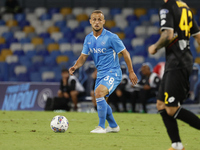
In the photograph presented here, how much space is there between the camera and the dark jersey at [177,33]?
4.46 meters

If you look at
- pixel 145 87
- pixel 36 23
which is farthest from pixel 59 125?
pixel 36 23

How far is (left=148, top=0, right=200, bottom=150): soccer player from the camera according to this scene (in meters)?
4.40

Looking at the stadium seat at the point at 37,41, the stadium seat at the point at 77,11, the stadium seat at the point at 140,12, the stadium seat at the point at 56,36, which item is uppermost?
the stadium seat at the point at 77,11

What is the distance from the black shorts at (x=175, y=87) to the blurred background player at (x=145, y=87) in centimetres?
854

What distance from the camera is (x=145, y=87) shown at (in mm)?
13008

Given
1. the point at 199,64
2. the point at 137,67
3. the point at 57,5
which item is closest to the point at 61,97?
the point at 137,67

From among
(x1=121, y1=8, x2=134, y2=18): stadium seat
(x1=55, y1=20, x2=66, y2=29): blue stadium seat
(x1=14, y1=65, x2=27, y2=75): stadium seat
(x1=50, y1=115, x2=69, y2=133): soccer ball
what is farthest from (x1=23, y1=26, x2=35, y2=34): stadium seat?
(x1=50, y1=115, x2=69, y2=133): soccer ball

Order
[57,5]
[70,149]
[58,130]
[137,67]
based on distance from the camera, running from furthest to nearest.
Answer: [57,5], [137,67], [58,130], [70,149]

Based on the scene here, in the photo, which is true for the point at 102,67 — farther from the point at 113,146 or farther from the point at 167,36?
the point at 167,36

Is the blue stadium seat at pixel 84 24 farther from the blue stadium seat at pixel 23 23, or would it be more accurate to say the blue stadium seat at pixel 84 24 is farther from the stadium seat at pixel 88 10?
the blue stadium seat at pixel 23 23

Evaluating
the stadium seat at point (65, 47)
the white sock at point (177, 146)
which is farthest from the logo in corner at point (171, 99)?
the stadium seat at point (65, 47)

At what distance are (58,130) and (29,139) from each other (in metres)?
0.86

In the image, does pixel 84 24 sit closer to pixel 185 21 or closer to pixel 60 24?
pixel 60 24

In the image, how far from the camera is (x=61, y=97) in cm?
1338
